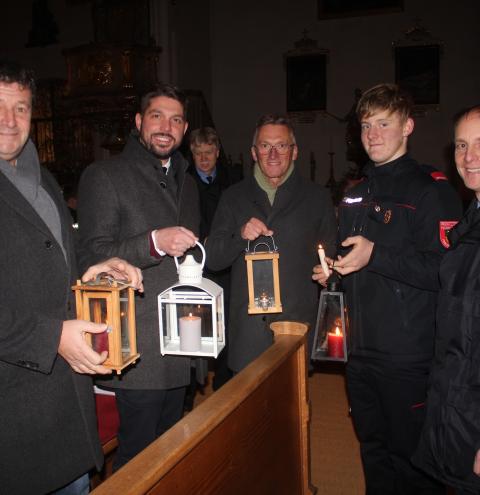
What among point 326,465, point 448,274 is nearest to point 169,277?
point 448,274

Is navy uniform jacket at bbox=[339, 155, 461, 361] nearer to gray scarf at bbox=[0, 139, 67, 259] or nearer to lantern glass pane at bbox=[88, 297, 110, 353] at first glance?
lantern glass pane at bbox=[88, 297, 110, 353]

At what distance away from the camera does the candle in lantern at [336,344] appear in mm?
1995

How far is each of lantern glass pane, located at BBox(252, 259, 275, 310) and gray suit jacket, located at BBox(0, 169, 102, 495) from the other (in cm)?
76

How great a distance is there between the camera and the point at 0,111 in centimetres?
150

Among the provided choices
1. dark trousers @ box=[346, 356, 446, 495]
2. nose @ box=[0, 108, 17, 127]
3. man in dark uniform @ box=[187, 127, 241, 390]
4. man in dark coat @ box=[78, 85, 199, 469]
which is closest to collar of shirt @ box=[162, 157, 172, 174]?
man in dark coat @ box=[78, 85, 199, 469]

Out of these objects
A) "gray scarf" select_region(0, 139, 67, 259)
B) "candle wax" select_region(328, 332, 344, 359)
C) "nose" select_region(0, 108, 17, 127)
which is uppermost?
"nose" select_region(0, 108, 17, 127)

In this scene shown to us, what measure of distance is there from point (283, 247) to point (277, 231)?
0.08 metres

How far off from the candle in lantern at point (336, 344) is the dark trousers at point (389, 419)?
15cm

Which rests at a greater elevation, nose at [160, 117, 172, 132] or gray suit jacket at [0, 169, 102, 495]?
nose at [160, 117, 172, 132]

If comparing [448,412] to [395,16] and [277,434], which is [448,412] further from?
[395,16]

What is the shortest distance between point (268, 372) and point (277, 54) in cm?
937

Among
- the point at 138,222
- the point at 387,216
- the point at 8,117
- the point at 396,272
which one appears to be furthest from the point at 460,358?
the point at 8,117

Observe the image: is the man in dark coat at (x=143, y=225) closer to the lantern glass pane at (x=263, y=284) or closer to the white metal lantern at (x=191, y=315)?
the white metal lantern at (x=191, y=315)

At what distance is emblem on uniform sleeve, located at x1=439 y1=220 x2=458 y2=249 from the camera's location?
190 centimetres
